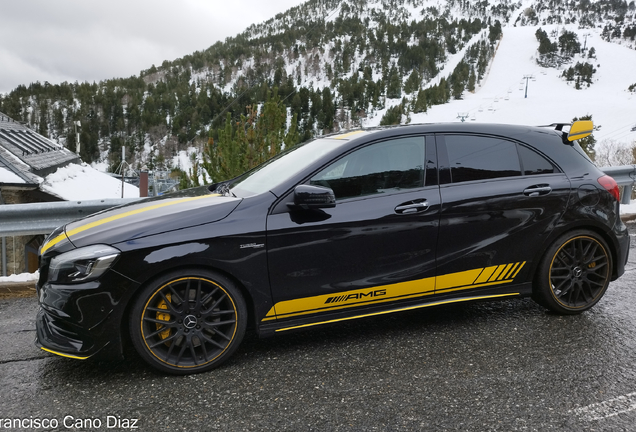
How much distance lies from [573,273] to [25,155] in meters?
30.5

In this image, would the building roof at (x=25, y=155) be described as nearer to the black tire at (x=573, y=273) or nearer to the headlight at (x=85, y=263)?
the headlight at (x=85, y=263)

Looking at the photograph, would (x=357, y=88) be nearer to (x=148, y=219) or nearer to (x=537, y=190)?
(x=537, y=190)

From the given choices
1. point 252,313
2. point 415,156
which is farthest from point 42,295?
point 415,156

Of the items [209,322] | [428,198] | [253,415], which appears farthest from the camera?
[428,198]

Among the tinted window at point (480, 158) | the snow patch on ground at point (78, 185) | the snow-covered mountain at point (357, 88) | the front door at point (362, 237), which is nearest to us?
the front door at point (362, 237)

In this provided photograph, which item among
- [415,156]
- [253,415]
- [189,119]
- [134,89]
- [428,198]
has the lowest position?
[253,415]

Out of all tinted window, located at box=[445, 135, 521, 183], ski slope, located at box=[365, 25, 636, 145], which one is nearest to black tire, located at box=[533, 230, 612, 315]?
tinted window, located at box=[445, 135, 521, 183]

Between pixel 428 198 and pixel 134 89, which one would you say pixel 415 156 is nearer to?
pixel 428 198

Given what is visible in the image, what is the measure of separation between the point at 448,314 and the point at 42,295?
288 cm

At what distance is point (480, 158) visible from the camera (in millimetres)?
3744

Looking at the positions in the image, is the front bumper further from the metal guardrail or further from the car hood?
the metal guardrail

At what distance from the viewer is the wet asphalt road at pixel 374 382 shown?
100.0 inches

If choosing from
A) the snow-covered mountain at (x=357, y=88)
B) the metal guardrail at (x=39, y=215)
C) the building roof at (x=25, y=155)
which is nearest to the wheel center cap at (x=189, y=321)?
the metal guardrail at (x=39, y=215)

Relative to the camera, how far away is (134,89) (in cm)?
13288
